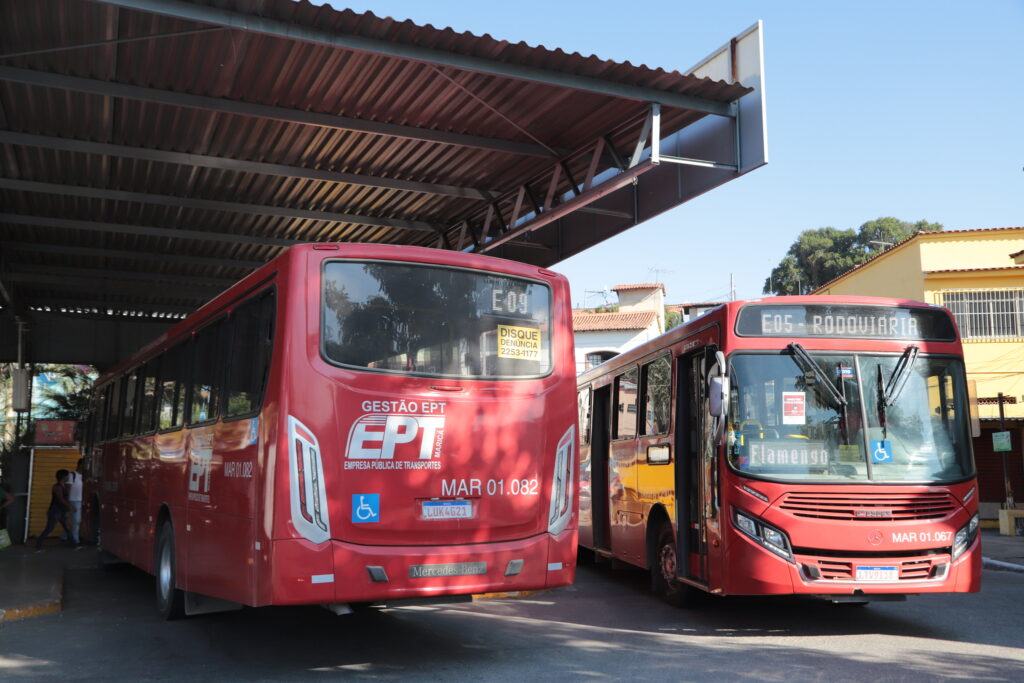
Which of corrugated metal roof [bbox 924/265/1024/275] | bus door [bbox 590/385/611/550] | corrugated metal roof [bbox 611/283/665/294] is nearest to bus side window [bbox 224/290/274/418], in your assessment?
bus door [bbox 590/385/611/550]

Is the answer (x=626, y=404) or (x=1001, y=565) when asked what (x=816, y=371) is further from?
(x=1001, y=565)

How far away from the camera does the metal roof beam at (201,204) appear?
13.5m

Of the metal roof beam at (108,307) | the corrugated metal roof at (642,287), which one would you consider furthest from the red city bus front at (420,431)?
the corrugated metal roof at (642,287)

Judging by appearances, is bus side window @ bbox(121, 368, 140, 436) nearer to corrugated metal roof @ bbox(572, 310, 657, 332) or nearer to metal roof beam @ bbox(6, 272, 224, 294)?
metal roof beam @ bbox(6, 272, 224, 294)

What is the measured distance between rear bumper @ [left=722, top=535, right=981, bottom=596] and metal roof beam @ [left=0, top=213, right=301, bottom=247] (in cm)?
934

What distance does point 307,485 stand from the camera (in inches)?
279

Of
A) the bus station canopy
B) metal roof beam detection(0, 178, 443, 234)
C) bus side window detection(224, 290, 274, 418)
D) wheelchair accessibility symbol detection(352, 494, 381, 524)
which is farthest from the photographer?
metal roof beam detection(0, 178, 443, 234)

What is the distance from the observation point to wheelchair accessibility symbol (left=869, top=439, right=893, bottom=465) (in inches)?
349

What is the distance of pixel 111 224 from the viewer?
15562 mm

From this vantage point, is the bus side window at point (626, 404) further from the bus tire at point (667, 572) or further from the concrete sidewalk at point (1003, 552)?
the concrete sidewalk at point (1003, 552)

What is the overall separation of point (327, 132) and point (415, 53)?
2951 millimetres

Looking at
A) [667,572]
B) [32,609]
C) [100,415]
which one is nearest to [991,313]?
[667,572]

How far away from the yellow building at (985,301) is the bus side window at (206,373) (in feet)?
74.6

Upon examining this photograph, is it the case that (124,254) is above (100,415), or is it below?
above
